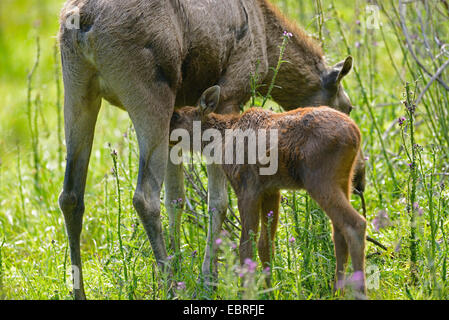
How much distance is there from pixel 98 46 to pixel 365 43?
3879 mm

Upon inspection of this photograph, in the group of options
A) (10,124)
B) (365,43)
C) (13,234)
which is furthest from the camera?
(10,124)

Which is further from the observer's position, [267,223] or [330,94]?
[330,94]

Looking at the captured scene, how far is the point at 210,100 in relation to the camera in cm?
487

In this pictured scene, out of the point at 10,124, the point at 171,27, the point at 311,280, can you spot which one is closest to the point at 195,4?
the point at 171,27

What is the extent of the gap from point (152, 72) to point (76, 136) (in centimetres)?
77

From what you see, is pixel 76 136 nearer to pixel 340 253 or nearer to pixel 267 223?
pixel 267 223

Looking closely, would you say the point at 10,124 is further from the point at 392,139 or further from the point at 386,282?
the point at 386,282

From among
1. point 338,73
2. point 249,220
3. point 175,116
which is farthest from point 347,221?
point 338,73

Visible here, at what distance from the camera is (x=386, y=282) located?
4637 millimetres

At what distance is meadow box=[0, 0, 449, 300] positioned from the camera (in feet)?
14.7

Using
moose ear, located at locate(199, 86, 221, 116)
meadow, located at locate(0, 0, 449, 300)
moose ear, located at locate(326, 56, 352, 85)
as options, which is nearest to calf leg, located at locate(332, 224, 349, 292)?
meadow, located at locate(0, 0, 449, 300)

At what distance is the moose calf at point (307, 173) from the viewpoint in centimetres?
402

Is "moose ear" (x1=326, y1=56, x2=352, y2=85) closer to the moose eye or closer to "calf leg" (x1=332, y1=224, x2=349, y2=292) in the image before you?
the moose eye

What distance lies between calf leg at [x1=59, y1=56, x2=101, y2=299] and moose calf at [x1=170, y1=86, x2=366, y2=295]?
0.80 m
